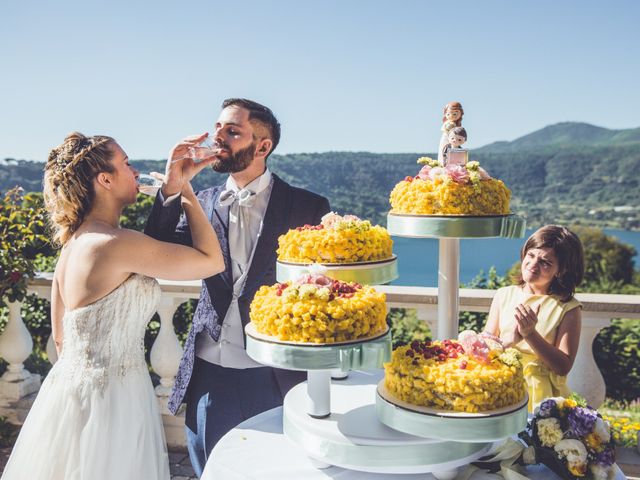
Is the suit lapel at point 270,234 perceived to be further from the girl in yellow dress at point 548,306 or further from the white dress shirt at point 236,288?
the girl in yellow dress at point 548,306

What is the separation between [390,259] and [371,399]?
0.61 meters

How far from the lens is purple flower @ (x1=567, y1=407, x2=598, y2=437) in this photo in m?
2.19

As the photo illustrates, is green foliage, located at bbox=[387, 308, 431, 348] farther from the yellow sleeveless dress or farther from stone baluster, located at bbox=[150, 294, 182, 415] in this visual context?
the yellow sleeveless dress

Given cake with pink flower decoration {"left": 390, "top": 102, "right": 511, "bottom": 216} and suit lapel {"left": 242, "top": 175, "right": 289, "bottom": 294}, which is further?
suit lapel {"left": 242, "top": 175, "right": 289, "bottom": 294}

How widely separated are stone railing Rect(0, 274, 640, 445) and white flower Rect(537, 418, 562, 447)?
1891mm

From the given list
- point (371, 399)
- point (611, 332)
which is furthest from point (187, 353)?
point (611, 332)

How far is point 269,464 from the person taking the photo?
2.33 metres

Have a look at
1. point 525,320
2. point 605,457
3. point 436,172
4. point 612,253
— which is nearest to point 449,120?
point 436,172

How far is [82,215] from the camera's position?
295 cm

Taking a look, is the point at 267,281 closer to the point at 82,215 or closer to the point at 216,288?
the point at 216,288

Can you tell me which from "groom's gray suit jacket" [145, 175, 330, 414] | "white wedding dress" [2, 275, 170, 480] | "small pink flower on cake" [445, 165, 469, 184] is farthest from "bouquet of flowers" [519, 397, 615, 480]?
"white wedding dress" [2, 275, 170, 480]

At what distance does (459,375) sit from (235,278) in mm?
1633

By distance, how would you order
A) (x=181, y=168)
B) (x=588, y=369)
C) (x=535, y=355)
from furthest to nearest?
(x=588, y=369)
(x=535, y=355)
(x=181, y=168)

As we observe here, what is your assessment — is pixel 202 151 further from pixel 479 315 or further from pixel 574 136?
pixel 574 136
